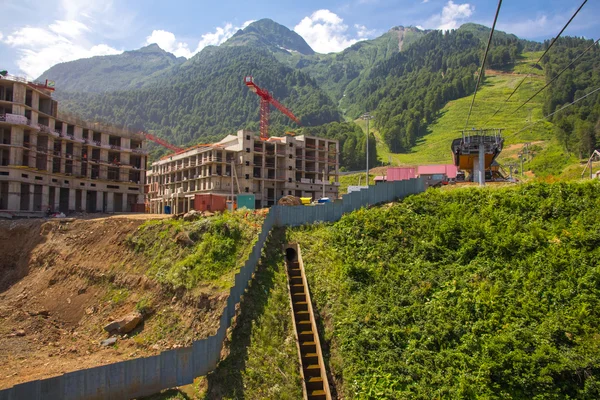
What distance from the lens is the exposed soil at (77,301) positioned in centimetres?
2089

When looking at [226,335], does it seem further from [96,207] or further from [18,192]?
[96,207]

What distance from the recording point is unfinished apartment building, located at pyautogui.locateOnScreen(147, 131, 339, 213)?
7175cm

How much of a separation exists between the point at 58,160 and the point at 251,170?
101ft

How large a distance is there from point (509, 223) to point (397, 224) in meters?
6.01

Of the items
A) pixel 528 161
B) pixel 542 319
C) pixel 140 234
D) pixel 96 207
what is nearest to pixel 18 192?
pixel 96 207

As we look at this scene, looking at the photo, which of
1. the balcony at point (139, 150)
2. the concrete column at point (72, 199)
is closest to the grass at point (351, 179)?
the balcony at point (139, 150)

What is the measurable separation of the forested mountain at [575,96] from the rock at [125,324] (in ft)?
214

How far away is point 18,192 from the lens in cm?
5012

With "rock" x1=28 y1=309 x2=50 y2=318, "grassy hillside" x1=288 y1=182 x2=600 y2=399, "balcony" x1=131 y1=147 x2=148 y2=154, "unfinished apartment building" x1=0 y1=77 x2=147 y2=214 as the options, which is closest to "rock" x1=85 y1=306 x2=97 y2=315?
"rock" x1=28 y1=309 x2=50 y2=318

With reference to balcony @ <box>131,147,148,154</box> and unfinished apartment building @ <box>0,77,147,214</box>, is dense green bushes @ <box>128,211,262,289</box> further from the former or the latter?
balcony @ <box>131,147,148,154</box>

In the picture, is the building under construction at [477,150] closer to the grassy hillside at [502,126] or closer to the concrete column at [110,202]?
the concrete column at [110,202]

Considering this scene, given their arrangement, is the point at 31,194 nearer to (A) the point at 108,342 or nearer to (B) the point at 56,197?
(B) the point at 56,197

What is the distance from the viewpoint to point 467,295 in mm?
17516

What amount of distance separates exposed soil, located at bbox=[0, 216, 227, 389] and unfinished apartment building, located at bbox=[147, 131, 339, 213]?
30835mm
